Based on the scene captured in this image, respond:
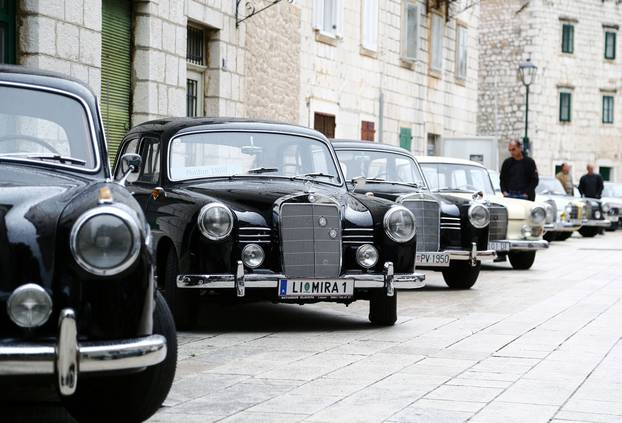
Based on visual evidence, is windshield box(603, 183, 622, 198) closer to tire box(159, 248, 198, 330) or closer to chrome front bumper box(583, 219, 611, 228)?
chrome front bumper box(583, 219, 611, 228)

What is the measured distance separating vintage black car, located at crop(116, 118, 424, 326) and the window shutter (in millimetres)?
13718

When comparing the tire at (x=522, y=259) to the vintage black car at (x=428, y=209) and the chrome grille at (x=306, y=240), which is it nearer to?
the vintage black car at (x=428, y=209)

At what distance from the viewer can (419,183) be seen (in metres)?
13.7

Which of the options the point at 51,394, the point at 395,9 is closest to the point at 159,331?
the point at 51,394

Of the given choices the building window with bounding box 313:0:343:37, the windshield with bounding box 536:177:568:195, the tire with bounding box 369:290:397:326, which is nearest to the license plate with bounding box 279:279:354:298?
the tire with bounding box 369:290:397:326

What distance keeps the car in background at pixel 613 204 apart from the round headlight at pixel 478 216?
2193 cm

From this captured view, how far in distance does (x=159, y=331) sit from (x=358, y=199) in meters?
4.69

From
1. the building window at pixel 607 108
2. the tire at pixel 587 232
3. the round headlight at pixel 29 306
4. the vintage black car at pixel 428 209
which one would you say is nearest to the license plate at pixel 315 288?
the vintage black car at pixel 428 209

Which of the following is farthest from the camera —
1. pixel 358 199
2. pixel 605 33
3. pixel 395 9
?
pixel 605 33

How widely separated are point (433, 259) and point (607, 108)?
40.6 metres

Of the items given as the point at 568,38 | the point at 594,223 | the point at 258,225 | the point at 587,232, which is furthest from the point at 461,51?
the point at 258,225

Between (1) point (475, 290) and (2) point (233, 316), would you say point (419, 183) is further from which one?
(2) point (233, 316)

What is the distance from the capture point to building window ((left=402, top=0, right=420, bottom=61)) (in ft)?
96.2

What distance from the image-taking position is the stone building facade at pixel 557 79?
49406 millimetres
